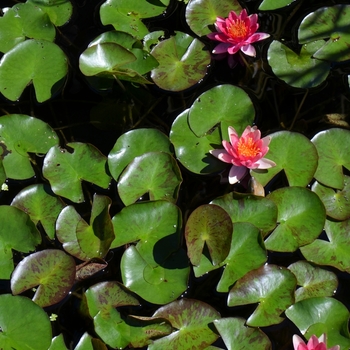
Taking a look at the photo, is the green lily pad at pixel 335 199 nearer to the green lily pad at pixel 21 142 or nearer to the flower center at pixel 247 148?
the flower center at pixel 247 148

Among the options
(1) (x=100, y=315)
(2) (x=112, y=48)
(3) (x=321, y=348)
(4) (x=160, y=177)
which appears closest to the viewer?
(3) (x=321, y=348)

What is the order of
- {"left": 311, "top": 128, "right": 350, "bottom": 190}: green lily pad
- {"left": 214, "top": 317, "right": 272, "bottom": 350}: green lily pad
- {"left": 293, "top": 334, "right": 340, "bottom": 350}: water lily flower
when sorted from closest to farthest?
{"left": 293, "top": 334, "right": 340, "bottom": 350}: water lily flower
{"left": 214, "top": 317, "right": 272, "bottom": 350}: green lily pad
{"left": 311, "top": 128, "right": 350, "bottom": 190}: green lily pad

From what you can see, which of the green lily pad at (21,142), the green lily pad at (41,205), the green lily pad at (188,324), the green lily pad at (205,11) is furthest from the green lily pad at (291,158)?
the green lily pad at (21,142)

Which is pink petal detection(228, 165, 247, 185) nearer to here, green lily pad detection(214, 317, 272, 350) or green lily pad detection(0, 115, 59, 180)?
green lily pad detection(214, 317, 272, 350)

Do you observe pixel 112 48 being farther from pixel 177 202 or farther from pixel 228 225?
pixel 228 225

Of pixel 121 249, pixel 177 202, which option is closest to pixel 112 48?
pixel 177 202

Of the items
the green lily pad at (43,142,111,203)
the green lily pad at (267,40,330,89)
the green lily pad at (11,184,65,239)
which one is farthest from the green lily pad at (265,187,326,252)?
the green lily pad at (11,184,65,239)

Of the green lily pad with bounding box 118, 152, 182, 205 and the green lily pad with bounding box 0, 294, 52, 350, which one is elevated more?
the green lily pad with bounding box 118, 152, 182, 205
